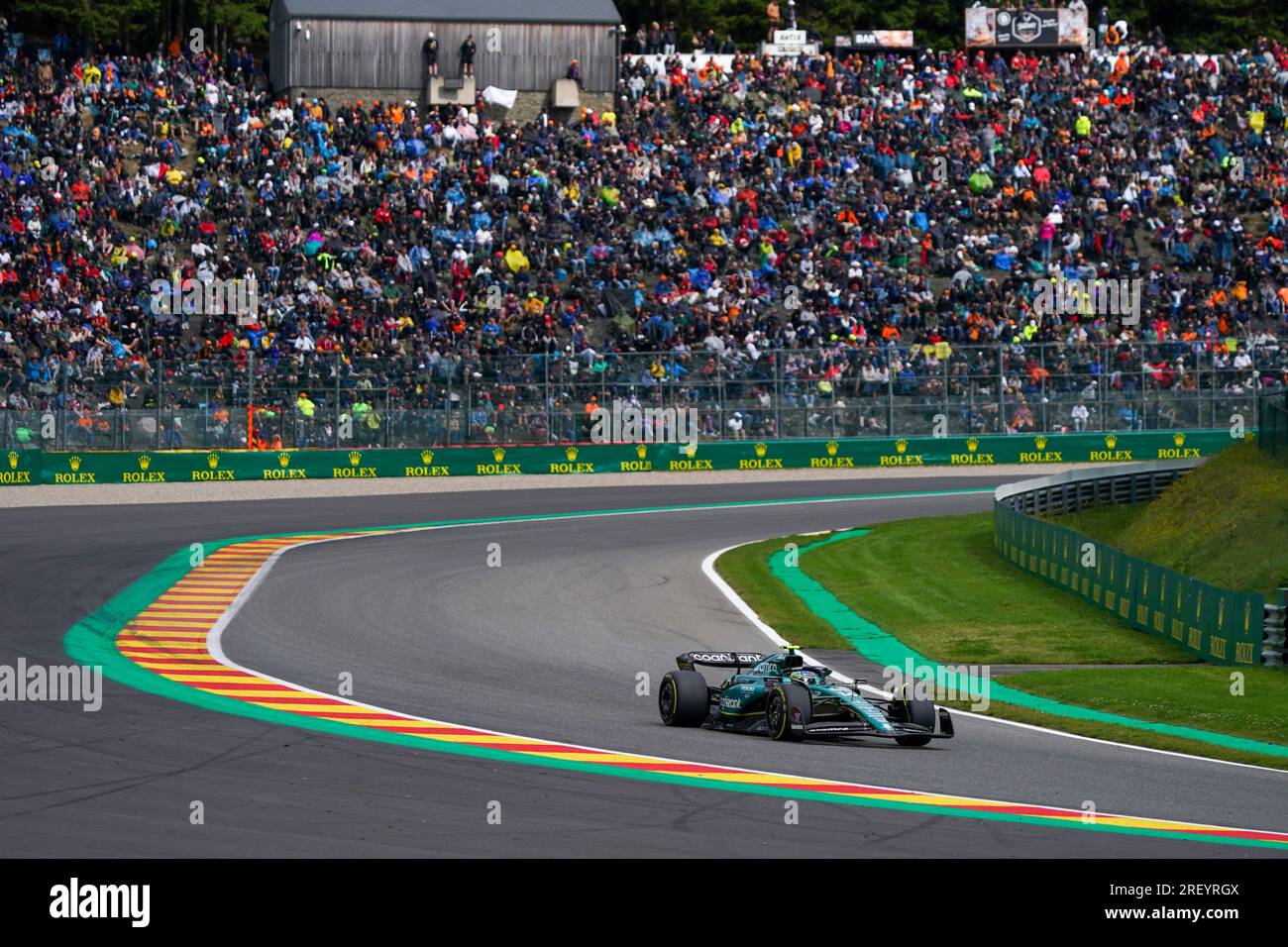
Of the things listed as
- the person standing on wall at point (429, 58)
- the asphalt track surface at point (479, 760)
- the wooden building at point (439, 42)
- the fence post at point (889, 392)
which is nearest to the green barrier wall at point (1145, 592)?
the asphalt track surface at point (479, 760)

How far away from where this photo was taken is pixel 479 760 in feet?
48.4

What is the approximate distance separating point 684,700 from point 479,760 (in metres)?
2.36

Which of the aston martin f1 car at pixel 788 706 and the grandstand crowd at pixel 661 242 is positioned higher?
the grandstand crowd at pixel 661 242

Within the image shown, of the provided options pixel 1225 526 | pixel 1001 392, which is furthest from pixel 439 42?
pixel 1225 526

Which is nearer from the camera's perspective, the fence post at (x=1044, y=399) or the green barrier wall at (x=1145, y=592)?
the green barrier wall at (x=1145, y=592)

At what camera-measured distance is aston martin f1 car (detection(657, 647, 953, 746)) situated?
15.7 metres

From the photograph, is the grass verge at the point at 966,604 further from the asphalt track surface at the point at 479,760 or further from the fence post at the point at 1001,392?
the fence post at the point at 1001,392

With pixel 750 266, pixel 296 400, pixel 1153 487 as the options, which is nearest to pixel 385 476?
pixel 296 400

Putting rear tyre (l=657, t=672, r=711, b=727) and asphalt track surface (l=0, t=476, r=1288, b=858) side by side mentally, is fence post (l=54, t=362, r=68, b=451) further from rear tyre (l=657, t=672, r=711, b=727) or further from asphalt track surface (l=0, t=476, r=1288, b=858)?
rear tyre (l=657, t=672, r=711, b=727)

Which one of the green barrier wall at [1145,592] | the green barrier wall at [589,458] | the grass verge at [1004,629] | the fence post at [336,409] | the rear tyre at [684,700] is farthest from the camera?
the fence post at [336,409]

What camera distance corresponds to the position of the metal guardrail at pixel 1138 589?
20.6m

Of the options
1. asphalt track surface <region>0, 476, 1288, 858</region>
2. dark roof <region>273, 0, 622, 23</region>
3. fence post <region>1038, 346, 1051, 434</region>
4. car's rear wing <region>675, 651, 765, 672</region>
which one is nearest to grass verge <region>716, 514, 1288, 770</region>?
asphalt track surface <region>0, 476, 1288, 858</region>

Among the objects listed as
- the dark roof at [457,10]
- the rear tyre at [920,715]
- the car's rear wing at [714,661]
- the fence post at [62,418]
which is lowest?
the rear tyre at [920,715]

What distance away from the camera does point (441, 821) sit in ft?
40.9
